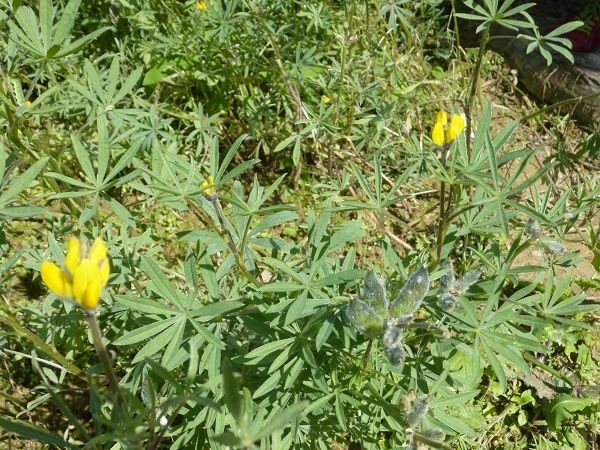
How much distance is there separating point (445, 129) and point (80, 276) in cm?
100

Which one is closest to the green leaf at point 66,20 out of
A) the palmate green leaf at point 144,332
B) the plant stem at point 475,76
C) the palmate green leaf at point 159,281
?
the palmate green leaf at point 159,281

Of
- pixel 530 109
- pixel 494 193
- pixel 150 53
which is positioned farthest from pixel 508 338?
pixel 530 109

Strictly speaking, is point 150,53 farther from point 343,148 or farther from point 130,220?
point 130,220

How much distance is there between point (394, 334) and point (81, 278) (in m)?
0.67

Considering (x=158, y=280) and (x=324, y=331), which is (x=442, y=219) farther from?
(x=158, y=280)

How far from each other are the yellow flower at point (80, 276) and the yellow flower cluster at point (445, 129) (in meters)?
0.92

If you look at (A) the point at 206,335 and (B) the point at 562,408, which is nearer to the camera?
(A) the point at 206,335

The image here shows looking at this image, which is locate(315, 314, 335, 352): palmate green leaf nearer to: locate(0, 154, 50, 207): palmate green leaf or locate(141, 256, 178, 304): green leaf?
locate(141, 256, 178, 304): green leaf

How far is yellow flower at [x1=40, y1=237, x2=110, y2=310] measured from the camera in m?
0.94

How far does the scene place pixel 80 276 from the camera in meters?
0.94

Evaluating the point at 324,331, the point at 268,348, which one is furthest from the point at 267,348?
the point at 324,331

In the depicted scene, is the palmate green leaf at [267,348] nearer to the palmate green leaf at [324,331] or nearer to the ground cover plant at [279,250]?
the ground cover plant at [279,250]

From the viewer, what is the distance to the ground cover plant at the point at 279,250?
1.47 meters

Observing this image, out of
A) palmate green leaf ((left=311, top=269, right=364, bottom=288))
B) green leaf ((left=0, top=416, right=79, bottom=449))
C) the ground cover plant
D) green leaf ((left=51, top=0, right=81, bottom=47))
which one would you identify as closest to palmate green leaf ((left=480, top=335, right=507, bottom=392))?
the ground cover plant
